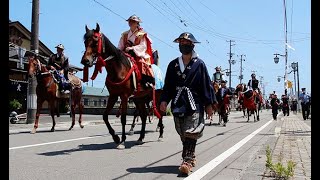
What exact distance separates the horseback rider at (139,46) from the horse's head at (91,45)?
129 centimetres

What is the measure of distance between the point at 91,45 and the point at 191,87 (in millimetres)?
3376

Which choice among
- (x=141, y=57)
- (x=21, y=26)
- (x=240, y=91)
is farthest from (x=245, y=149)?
(x=21, y=26)

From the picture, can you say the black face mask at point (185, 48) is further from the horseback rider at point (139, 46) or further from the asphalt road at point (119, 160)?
the horseback rider at point (139, 46)

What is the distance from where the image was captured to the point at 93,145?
9906 millimetres

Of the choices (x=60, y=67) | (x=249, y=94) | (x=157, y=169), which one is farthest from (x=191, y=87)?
(x=249, y=94)

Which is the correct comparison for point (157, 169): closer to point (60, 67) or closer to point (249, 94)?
point (60, 67)

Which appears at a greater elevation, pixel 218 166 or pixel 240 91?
pixel 240 91

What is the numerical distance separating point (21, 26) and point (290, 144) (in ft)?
83.2

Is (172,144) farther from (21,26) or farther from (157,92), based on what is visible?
(21,26)

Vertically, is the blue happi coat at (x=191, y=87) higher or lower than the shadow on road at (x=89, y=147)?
higher

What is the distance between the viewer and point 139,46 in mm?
10133

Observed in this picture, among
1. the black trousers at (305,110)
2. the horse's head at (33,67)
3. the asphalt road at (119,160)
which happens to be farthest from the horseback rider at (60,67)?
the black trousers at (305,110)

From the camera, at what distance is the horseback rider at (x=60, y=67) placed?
14102 mm
